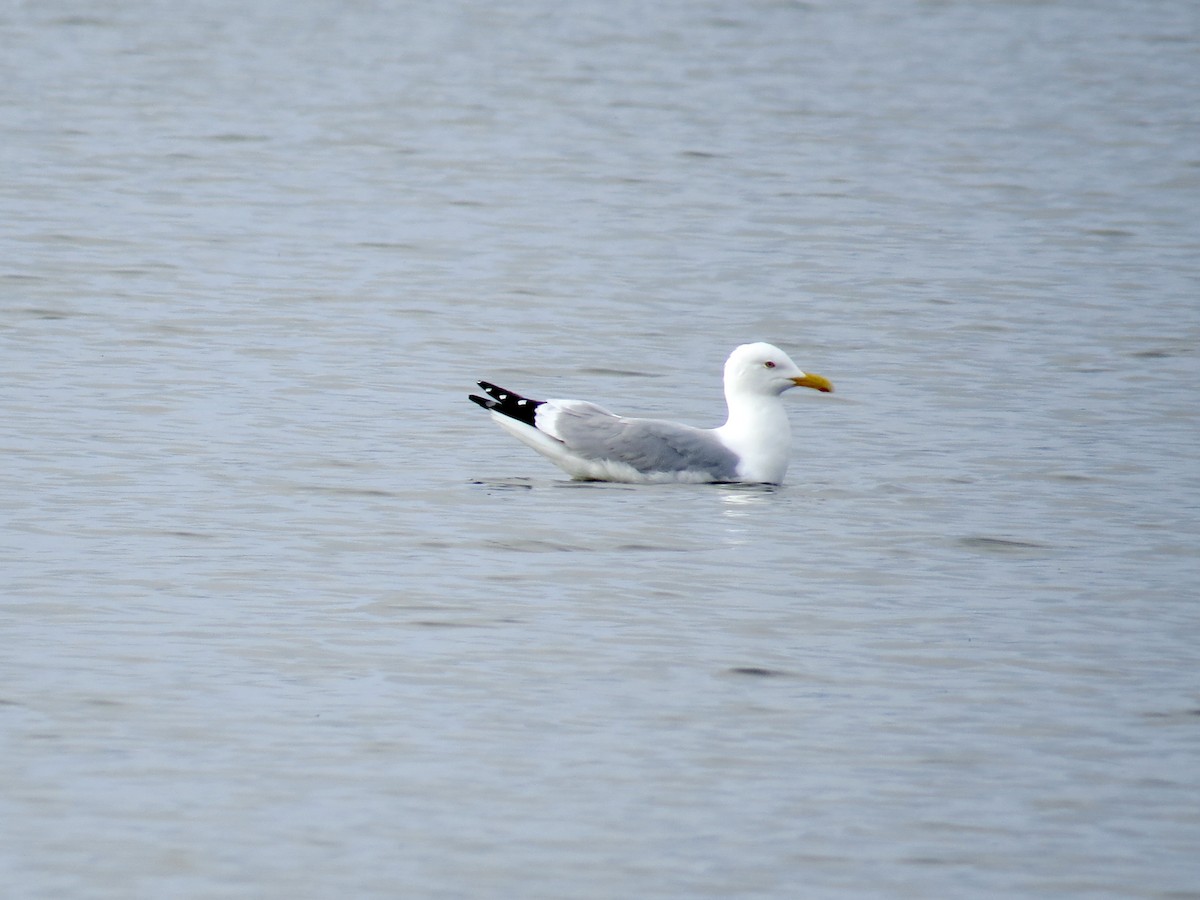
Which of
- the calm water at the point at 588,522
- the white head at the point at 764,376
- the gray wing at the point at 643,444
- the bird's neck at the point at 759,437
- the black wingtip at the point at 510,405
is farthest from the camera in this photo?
the white head at the point at 764,376

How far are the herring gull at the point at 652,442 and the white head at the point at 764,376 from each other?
1.3 inches

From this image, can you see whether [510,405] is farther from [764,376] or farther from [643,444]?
[764,376]

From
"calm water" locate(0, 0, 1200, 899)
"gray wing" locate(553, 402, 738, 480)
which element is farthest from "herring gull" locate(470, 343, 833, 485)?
"calm water" locate(0, 0, 1200, 899)

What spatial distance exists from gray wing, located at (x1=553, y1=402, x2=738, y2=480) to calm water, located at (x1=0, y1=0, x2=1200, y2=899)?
7.0 inches

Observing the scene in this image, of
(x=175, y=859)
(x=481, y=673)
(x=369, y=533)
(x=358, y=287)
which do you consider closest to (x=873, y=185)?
(x=358, y=287)

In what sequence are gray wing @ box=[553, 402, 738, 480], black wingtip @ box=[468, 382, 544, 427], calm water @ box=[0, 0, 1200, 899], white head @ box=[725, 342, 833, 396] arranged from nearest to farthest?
calm water @ box=[0, 0, 1200, 899] → gray wing @ box=[553, 402, 738, 480] → black wingtip @ box=[468, 382, 544, 427] → white head @ box=[725, 342, 833, 396]

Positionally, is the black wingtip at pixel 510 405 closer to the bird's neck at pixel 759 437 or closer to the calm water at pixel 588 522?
the calm water at pixel 588 522

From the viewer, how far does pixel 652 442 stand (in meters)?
11.7

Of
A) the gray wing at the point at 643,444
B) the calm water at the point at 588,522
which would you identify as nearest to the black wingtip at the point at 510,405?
the gray wing at the point at 643,444

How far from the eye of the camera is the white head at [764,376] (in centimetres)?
1209

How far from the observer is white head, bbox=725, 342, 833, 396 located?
12.1 m

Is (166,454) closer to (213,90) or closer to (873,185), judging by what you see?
(873,185)

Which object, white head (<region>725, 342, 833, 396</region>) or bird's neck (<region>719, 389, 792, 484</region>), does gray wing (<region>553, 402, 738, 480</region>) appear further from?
white head (<region>725, 342, 833, 396</region>)

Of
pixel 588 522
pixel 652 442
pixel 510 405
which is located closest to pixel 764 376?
pixel 652 442
